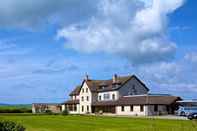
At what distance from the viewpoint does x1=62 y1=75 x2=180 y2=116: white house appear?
9462 centimetres

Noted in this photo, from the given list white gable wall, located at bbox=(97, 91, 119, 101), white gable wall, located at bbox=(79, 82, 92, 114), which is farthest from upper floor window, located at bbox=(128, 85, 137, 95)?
white gable wall, located at bbox=(79, 82, 92, 114)

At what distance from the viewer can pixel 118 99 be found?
10644 cm

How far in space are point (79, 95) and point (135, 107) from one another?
3146cm

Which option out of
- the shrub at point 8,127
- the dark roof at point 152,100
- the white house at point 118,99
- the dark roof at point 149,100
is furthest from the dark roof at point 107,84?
the shrub at point 8,127

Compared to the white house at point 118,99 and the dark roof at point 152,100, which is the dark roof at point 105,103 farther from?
the dark roof at point 152,100

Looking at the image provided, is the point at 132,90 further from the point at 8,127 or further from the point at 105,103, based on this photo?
the point at 8,127

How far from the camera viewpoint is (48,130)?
155ft

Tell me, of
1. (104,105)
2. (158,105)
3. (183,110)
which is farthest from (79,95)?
(183,110)

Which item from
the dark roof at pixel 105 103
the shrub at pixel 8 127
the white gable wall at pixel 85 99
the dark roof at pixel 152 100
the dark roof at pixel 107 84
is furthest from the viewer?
the white gable wall at pixel 85 99

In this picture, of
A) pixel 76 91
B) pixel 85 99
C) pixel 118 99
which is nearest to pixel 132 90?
pixel 118 99

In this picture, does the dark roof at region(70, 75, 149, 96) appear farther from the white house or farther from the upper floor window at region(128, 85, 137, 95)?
the upper floor window at region(128, 85, 137, 95)

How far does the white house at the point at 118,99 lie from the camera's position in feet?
310

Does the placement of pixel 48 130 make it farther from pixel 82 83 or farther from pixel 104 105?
pixel 82 83

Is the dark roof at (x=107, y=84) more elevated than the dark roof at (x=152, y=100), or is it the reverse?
the dark roof at (x=107, y=84)
